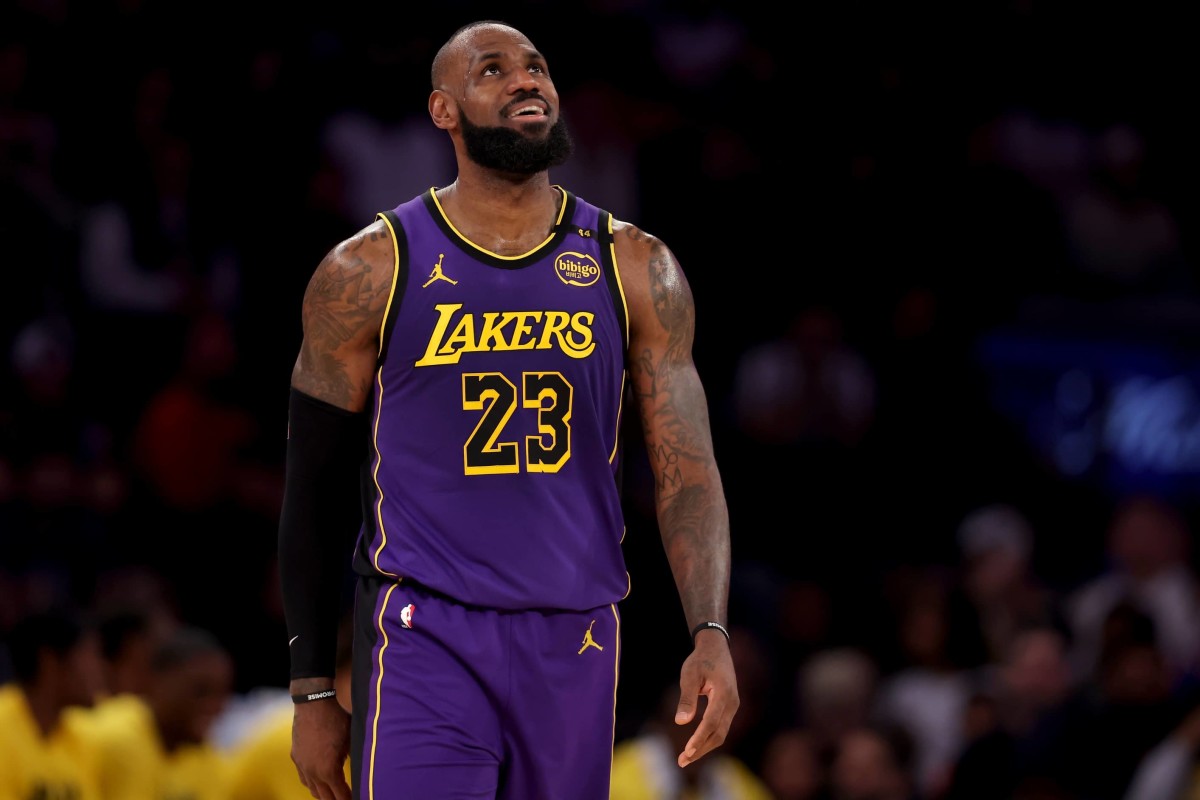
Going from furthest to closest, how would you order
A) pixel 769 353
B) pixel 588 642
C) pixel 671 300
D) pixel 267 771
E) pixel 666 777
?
pixel 769 353, pixel 666 777, pixel 267 771, pixel 671 300, pixel 588 642

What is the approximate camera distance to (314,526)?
5098 mm

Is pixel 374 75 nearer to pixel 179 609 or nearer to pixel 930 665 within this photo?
pixel 179 609

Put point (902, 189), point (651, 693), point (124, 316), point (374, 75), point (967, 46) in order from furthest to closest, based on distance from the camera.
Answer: point (967, 46), point (902, 189), point (374, 75), point (124, 316), point (651, 693)

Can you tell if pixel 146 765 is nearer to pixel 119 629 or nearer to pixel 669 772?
pixel 119 629

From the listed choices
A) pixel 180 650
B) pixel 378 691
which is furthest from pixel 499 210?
pixel 180 650

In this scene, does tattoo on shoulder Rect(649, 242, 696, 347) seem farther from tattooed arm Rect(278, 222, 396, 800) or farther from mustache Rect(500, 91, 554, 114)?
tattooed arm Rect(278, 222, 396, 800)

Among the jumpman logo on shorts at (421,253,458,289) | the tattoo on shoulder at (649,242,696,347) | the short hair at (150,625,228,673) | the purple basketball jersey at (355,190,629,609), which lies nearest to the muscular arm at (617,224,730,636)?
the tattoo on shoulder at (649,242,696,347)

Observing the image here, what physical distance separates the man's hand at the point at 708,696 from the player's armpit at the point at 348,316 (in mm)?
1111

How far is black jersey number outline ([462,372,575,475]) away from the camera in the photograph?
482cm

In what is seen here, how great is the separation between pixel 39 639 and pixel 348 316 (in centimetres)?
386

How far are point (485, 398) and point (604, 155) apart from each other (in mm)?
7363

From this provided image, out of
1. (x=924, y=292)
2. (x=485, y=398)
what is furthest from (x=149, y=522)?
(x=485, y=398)

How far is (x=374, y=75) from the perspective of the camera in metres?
11.7

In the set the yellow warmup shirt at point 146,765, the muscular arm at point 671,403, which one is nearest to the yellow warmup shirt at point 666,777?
the yellow warmup shirt at point 146,765
